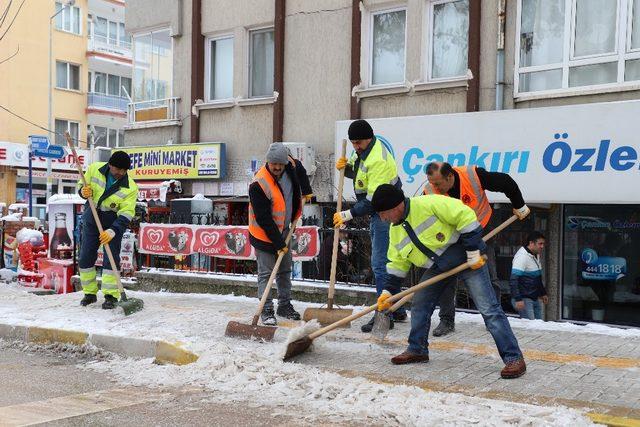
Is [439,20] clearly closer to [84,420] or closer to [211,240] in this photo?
[211,240]

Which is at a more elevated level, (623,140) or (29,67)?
(29,67)

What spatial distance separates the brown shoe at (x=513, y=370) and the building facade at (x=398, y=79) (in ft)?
15.4

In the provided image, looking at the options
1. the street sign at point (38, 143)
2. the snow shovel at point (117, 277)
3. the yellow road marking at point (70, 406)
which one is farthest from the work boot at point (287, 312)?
the street sign at point (38, 143)

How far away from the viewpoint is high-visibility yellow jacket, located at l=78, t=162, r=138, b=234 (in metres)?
8.43

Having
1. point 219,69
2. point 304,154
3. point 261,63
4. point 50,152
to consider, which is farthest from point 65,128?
point 304,154

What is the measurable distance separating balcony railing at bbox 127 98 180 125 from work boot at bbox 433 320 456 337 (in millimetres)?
9847

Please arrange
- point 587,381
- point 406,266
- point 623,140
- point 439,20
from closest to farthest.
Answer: point 587,381 → point 406,266 → point 623,140 → point 439,20

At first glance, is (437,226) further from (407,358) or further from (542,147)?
(542,147)

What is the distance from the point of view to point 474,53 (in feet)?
36.8

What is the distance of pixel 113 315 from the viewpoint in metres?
8.20

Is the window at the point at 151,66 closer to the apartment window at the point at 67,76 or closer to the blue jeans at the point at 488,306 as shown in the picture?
the blue jeans at the point at 488,306

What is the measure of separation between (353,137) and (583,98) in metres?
4.77

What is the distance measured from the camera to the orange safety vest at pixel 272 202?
727 centimetres

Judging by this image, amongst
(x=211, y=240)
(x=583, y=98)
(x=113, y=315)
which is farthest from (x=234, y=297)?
(x=583, y=98)
